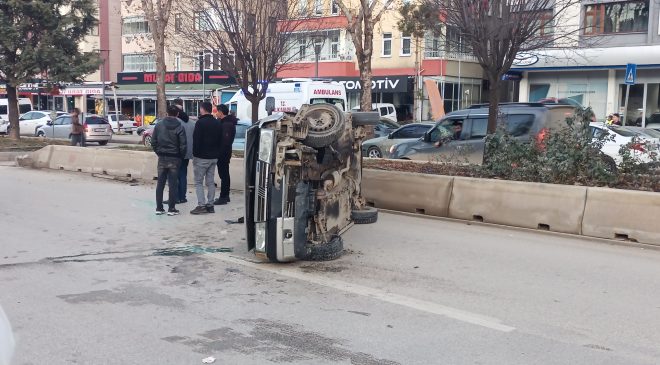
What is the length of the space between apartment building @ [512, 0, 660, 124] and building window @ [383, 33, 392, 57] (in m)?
10.2

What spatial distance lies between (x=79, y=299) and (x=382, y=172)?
642cm

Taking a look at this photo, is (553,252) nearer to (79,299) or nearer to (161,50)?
(79,299)

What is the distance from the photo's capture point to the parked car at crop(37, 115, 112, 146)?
30.4 m

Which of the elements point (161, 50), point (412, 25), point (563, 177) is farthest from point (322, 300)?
point (412, 25)

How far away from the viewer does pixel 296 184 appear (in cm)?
699

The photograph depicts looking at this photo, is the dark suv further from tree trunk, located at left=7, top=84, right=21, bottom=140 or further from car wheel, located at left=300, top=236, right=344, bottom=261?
tree trunk, located at left=7, top=84, right=21, bottom=140

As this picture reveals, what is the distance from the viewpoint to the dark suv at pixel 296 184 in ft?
22.4

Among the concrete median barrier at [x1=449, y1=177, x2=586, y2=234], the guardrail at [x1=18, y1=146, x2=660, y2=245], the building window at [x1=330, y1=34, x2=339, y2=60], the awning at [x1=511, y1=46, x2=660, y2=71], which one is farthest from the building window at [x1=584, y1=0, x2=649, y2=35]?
the concrete median barrier at [x1=449, y1=177, x2=586, y2=234]

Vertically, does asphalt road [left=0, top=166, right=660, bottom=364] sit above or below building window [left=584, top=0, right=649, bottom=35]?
below

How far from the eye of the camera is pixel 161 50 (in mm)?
21203

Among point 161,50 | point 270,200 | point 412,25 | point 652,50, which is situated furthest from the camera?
point 652,50

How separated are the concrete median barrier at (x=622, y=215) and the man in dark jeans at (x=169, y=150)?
6.21 metres

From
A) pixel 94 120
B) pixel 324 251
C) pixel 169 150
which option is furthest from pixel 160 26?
pixel 324 251

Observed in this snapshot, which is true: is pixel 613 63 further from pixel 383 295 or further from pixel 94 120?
pixel 383 295
